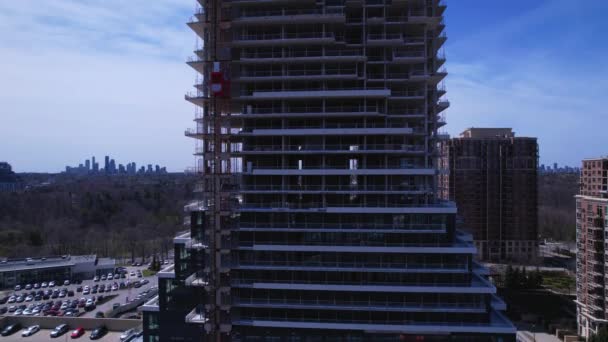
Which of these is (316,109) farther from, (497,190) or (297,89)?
(497,190)

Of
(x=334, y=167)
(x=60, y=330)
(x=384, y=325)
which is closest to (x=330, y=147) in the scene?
(x=334, y=167)

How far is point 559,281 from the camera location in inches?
2908

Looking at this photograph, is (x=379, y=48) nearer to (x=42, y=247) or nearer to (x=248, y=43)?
(x=248, y=43)

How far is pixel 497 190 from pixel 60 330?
82.0m

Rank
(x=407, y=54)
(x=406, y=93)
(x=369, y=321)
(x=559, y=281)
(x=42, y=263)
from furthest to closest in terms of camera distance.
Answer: (x=42, y=263) < (x=559, y=281) < (x=406, y=93) < (x=407, y=54) < (x=369, y=321)

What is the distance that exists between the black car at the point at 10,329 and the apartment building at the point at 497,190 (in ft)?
250

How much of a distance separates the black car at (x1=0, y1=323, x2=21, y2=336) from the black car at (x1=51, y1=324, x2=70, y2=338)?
187 inches

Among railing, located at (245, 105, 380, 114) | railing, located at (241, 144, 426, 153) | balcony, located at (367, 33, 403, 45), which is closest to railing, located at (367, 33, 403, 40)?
balcony, located at (367, 33, 403, 45)

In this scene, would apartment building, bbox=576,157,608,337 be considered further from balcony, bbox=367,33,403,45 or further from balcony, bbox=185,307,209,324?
balcony, bbox=185,307,209,324

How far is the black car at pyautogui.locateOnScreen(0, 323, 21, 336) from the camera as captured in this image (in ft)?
151

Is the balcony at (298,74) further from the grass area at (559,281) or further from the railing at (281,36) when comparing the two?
the grass area at (559,281)

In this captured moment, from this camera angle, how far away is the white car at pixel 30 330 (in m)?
45.8

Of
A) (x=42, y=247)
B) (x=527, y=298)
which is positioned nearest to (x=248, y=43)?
(x=527, y=298)

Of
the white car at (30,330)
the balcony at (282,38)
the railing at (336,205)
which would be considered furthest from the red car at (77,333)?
the balcony at (282,38)
